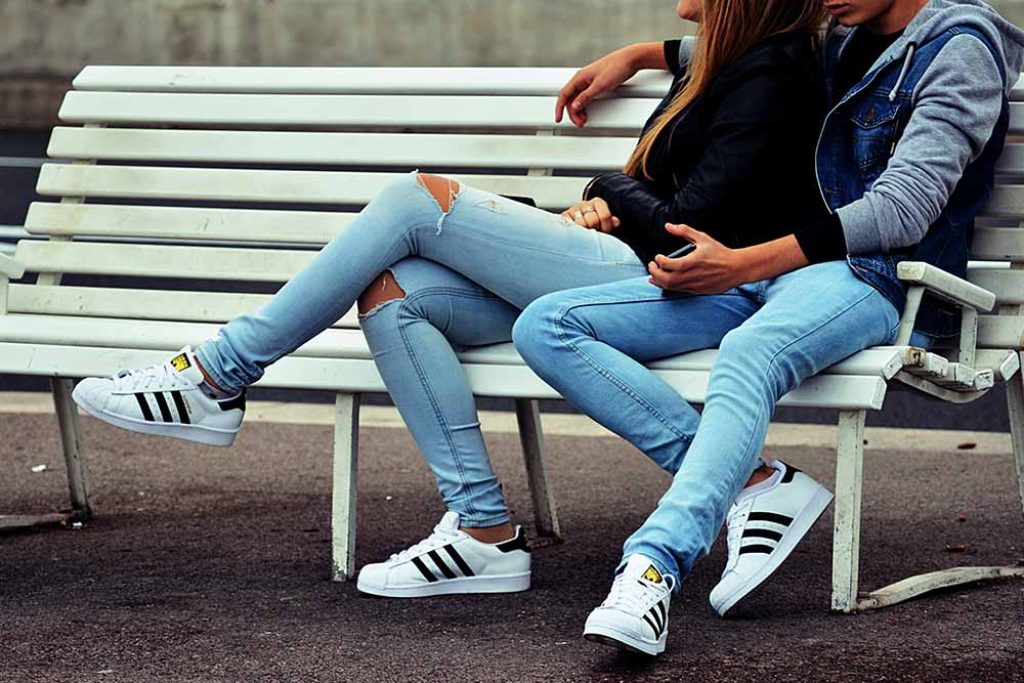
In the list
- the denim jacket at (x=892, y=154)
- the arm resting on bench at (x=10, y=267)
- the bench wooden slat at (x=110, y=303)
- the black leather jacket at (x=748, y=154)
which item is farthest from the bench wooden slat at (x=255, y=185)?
the denim jacket at (x=892, y=154)

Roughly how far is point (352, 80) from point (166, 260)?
67cm

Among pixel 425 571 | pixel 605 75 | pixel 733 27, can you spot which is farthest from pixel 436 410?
pixel 605 75

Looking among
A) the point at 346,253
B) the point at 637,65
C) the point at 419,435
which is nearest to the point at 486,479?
the point at 419,435

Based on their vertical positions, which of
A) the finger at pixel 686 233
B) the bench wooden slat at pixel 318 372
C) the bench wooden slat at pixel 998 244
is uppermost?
the finger at pixel 686 233

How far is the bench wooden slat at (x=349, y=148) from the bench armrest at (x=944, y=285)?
1.07 metres

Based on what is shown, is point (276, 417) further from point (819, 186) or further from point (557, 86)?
point (819, 186)

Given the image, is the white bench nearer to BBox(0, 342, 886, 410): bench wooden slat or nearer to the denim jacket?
BBox(0, 342, 886, 410): bench wooden slat

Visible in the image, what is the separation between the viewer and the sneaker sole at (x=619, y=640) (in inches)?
126

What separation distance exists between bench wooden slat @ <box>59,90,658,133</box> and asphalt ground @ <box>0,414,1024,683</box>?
1.04 meters

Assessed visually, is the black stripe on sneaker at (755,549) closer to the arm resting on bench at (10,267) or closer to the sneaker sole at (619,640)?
the sneaker sole at (619,640)

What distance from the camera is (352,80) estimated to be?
483 centimetres

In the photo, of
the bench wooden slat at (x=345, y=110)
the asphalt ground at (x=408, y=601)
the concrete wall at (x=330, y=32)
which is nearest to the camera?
the asphalt ground at (x=408, y=601)

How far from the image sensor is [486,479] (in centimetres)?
385

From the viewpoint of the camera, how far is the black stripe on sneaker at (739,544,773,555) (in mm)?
3557
